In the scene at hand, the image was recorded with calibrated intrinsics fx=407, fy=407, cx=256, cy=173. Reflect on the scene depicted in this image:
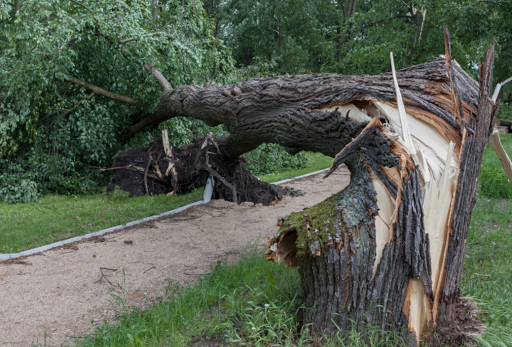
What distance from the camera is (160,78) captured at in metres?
7.96

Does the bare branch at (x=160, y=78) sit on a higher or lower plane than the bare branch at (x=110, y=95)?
higher

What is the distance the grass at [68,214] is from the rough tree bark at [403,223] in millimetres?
3972

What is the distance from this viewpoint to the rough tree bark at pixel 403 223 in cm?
254

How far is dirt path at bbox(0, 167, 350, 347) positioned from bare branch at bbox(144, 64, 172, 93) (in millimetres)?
2445

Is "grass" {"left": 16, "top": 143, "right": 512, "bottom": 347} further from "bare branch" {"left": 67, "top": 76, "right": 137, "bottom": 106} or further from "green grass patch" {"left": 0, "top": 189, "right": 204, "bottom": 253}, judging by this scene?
"bare branch" {"left": 67, "top": 76, "right": 137, "bottom": 106}

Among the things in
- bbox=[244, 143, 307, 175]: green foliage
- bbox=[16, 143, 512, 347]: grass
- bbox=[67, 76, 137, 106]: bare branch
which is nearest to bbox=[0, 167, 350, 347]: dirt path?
bbox=[16, 143, 512, 347]: grass

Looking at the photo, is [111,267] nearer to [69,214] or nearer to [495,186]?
[69,214]

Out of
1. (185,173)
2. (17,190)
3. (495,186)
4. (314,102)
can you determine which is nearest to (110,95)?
(185,173)

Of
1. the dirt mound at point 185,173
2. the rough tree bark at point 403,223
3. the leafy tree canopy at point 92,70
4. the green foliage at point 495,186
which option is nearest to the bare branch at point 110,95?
the leafy tree canopy at point 92,70

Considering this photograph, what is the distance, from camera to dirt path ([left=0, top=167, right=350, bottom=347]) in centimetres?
331

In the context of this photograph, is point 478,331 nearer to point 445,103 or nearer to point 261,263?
point 445,103

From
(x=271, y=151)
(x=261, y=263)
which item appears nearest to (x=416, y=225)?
(x=261, y=263)

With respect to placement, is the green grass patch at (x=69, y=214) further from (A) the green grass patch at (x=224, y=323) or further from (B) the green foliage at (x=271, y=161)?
(B) the green foliage at (x=271, y=161)

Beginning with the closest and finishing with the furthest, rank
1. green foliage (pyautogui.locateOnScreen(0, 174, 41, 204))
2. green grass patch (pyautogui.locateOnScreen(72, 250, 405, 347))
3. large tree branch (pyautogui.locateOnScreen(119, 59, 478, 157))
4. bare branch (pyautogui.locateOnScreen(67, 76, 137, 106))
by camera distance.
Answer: green grass patch (pyautogui.locateOnScreen(72, 250, 405, 347)), large tree branch (pyautogui.locateOnScreen(119, 59, 478, 157)), green foliage (pyautogui.locateOnScreen(0, 174, 41, 204)), bare branch (pyautogui.locateOnScreen(67, 76, 137, 106))
